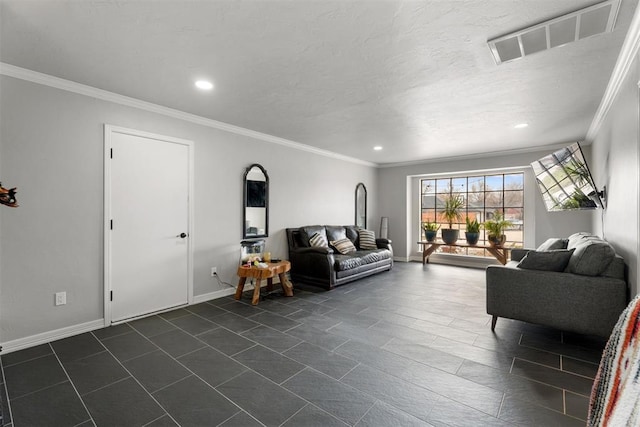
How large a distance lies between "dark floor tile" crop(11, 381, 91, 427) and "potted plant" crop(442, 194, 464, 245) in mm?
6291

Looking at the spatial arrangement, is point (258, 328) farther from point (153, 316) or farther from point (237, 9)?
point (237, 9)

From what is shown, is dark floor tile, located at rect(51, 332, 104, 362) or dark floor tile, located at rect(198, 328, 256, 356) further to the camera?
dark floor tile, located at rect(198, 328, 256, 356)

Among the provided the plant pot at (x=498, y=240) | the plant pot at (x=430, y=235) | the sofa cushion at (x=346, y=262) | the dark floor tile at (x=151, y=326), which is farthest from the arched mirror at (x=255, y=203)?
the plant pot at (x=498, y=240)

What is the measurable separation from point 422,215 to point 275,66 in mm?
5921

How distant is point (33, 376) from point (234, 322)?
5.10ft

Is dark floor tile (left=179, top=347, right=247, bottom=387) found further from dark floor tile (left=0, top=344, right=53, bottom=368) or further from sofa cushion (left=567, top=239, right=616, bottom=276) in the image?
sofa cushion (left=567, top=239, right=616, bottom=276)

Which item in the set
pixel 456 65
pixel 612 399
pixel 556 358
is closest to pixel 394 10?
pixel 456 65

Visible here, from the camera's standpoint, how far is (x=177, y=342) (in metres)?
2.66

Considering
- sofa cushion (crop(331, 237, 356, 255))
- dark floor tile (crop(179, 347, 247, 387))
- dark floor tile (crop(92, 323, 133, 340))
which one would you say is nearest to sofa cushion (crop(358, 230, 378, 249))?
sofa cushion (crop(331, 237, 356, 255))

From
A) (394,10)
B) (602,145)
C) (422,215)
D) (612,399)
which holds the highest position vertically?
(394,10)

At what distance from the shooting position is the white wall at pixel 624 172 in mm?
2141

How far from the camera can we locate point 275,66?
2459 millimetres

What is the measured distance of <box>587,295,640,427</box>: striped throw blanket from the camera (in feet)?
2.59

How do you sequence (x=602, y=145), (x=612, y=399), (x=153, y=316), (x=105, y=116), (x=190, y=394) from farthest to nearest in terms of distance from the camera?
(x=602, y=145), (x=153, y=316), (x=105, y=116), (x=190, y=394), (x=612, y=399)
